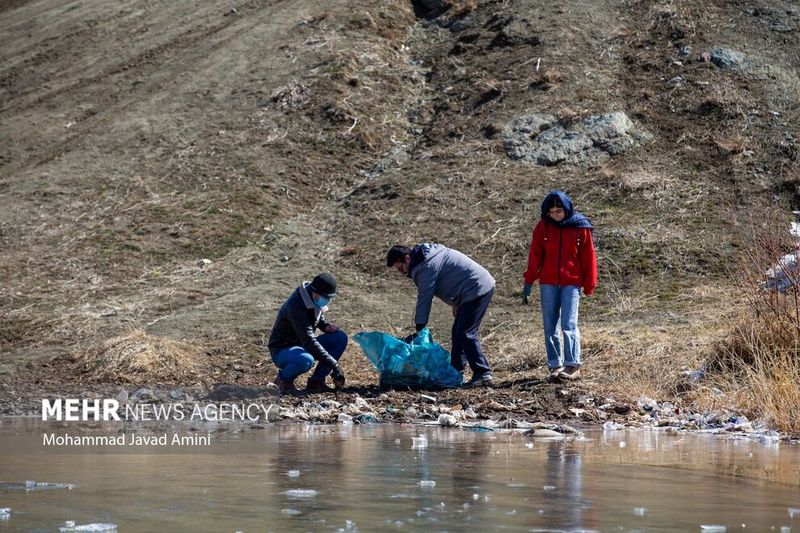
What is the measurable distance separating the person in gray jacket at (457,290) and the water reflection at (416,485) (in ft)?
9.95

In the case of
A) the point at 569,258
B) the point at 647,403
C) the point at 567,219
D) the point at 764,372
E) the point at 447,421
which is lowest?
the point at 447,421

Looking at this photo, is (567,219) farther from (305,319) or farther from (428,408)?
(305,319)

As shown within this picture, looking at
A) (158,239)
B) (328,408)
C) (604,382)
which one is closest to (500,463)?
(328,408)

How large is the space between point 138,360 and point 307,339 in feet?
9.97

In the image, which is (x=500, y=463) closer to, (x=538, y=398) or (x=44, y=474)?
(x=44, y=474)

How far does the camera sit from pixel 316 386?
1261cm

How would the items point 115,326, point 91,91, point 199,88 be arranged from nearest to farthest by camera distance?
point 115,326 → point 199,88 → point 91,91

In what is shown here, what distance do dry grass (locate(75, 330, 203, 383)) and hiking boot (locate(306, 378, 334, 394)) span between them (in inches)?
89.6

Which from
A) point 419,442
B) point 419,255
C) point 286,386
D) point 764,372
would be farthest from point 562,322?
point 419,442

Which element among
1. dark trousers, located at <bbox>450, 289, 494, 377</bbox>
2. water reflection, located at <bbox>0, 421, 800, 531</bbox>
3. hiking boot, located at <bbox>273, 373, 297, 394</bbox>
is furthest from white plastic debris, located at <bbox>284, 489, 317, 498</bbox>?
dark trousers, located at <bbox>450, 289, 494, 377</bbox>

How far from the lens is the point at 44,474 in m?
7.49

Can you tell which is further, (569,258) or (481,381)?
(481,381)

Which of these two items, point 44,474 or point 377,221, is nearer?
point 44,474

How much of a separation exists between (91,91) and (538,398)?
2171cm
